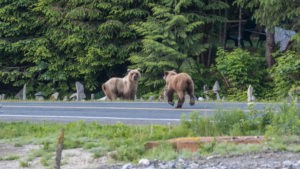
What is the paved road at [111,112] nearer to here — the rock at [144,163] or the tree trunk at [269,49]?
the rock at [144,163]

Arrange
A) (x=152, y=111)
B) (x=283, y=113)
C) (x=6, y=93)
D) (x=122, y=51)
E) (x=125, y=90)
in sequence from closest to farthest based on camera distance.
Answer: (x=283, y=113)
(x=152, y=111)
(x=125, y=90)
(x=122, y=51)
(x=6, y=93)

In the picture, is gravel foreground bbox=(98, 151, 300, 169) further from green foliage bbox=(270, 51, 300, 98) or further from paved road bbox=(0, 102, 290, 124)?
green foliage bbox=(270, 51, 300, 98)

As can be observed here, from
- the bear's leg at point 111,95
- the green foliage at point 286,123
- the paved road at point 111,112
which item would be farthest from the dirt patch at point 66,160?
the bear's leg at point 111,95

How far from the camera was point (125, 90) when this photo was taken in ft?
82.1

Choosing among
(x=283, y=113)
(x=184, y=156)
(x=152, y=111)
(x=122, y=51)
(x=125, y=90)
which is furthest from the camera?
(x=122, y=51)

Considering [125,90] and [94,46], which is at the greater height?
[94,46]

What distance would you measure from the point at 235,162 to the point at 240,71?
1729 centimetres

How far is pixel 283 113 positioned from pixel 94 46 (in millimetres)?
18106

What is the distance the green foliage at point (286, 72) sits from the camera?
2502 cm

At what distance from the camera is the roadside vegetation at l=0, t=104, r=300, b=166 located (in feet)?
36.3

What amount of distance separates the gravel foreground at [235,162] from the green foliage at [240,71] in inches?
642

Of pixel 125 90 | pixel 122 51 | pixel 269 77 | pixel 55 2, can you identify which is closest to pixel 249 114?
pixel 125 90

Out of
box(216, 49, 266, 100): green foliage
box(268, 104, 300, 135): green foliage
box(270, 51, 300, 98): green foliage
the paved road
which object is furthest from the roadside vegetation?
box(216, 49, 266, 100): green foliage

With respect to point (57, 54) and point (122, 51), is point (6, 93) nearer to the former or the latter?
point (57, 54)
